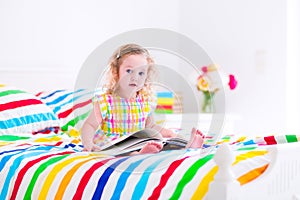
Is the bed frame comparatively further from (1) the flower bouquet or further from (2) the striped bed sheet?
(1) the flower bouquet

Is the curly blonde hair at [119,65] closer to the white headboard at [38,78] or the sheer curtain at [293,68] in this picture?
the white headboard at [38,78]

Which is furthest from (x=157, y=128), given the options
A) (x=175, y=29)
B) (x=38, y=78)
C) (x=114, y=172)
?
(x=175, y=29)

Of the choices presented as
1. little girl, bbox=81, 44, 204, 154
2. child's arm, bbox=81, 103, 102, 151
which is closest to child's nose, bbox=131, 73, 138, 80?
little girl, bbox=81, 44, 204, 154

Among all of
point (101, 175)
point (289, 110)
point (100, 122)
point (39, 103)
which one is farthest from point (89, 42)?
point (101, 175)

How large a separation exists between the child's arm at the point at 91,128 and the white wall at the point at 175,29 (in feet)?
4.29

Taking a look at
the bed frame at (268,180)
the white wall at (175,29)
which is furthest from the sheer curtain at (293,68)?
the bed frame at (268,180)

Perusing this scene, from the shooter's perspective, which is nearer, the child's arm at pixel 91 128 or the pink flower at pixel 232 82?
the child's arm at pixel 91 128

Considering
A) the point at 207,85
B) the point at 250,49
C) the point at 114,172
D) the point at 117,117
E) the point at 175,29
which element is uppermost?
the point at 175,29

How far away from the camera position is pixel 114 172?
149 cm

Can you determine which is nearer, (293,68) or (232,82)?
(293,68)

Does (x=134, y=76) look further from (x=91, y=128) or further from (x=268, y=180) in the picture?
(x=268, y=180)

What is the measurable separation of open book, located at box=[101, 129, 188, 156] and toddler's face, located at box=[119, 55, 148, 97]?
0.13 meters

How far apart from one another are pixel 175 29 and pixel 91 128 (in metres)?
2.25

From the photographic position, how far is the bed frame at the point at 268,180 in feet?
4.03
